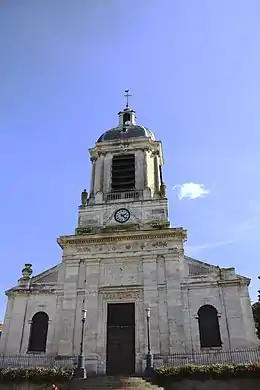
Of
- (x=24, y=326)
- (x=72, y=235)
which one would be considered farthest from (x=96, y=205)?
(x=24, y=326)

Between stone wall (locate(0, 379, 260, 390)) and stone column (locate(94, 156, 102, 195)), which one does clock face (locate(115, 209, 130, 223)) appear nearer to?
stone column (locate(94, 156, 102, 195))

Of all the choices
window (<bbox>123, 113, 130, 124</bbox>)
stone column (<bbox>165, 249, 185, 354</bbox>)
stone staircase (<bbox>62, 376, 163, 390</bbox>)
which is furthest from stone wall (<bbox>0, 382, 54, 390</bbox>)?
window (<bbox>123, 113, 130, 124</bbox>)

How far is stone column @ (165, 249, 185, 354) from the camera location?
17641 millimetres

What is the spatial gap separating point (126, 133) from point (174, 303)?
12738 mm

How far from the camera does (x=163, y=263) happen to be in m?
20.0

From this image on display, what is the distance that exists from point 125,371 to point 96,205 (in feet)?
32.2

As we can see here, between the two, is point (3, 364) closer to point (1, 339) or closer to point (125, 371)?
point (1, 339)

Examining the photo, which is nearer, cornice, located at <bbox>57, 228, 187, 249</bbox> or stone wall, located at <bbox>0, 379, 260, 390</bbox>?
stone wall, located at <bbox>0, 379, 260, 390</bbox>

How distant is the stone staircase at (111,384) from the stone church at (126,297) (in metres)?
3.12

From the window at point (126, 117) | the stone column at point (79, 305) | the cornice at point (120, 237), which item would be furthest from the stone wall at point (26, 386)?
the window at point (126, 117)

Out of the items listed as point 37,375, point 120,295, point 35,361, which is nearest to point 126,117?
point 120,295

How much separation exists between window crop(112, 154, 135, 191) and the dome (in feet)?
5.19

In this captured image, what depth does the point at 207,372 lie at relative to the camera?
602 inches

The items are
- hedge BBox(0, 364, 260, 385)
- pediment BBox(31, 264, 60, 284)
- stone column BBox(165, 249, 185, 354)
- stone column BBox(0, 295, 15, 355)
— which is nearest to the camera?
hedge BBox(0, 364, 260, 385)
